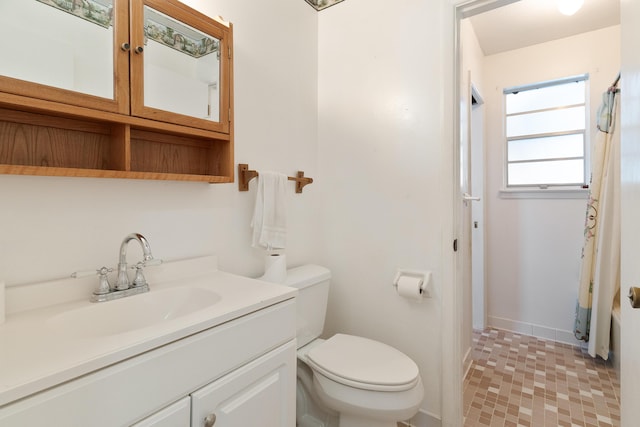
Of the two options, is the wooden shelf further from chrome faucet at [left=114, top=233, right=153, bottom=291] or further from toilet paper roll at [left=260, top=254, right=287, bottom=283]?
toilet paper roll at [left=260, top=254, right=287, bottom=283]

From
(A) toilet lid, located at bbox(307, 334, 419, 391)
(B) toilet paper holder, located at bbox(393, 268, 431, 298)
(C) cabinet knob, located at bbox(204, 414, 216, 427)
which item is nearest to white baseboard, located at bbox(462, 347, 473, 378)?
(B) toilet paper holder, located at bbox(393, 268, 431, 298)

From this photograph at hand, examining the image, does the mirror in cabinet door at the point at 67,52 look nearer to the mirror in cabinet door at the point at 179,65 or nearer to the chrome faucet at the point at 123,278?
the mirror in cabinet door at the point at 179,65

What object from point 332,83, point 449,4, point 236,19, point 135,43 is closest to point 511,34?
point 449,4

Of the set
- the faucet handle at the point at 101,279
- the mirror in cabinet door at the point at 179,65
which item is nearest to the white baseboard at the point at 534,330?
the mirror in cabinet door at the point at 179,65

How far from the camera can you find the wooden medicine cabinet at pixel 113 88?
82 cm

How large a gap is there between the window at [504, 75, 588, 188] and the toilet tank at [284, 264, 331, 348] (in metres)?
2.17

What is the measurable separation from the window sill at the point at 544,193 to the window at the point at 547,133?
9cm

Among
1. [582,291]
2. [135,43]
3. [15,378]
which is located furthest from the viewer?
[582,291]

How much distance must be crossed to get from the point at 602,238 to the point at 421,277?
1509 mm

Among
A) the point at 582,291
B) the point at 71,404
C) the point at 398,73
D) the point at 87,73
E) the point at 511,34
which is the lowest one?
the point at 582,291

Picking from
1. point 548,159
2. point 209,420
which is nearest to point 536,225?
point 548,159

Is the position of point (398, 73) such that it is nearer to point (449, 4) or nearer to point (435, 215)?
point (449, 4)

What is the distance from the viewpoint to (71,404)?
0.57m

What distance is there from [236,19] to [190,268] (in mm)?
1111
